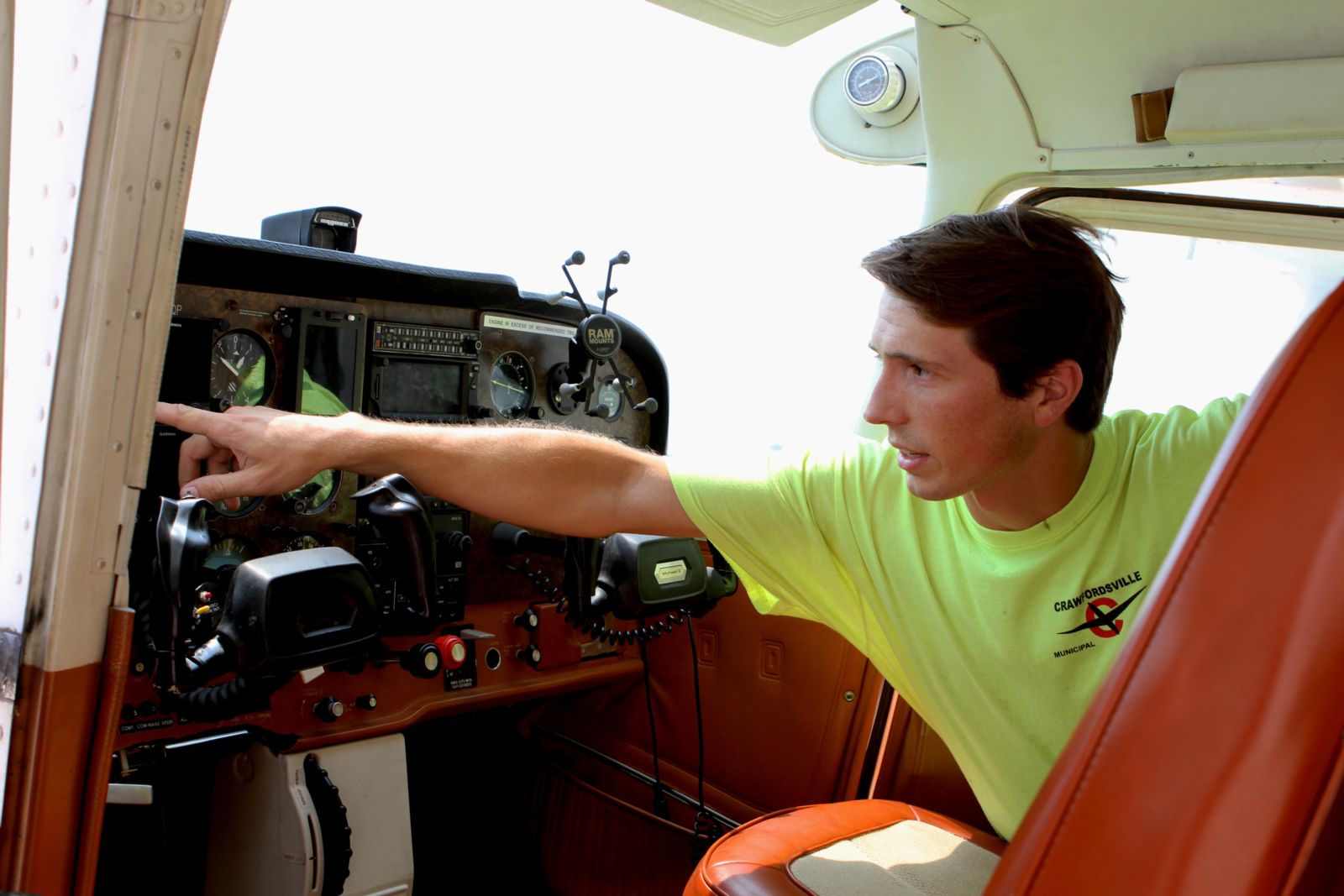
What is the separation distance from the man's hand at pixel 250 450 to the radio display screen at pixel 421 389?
0.83 m

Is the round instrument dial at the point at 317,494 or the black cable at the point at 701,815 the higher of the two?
the round instrument dial at the point at 317,494

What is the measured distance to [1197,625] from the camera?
628mm

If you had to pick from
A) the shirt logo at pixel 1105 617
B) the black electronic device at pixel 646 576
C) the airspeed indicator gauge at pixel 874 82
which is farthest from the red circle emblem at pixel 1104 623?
the airspeed indicator gauge at pixel 874 82

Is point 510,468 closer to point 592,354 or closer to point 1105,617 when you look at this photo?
point 1105,617

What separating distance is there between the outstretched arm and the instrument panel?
8.5 inches

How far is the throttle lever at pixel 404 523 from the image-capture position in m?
1.75

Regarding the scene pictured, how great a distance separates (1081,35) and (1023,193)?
43 cm

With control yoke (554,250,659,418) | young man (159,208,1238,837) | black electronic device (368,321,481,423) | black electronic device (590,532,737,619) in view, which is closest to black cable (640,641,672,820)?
black electronic device (590,532,737,619)

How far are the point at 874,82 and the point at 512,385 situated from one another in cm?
109

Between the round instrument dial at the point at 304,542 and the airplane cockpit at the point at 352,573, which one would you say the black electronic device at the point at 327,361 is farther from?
the round instrument dial at the point at 304,542

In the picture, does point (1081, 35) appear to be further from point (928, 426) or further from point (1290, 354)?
A: point (1290, 354)

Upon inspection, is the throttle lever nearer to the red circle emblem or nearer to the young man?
the young man

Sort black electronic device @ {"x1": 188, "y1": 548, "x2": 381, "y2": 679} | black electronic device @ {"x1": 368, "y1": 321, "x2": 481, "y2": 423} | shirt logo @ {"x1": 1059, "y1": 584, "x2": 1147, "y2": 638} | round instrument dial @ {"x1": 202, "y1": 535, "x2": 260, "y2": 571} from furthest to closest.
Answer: black electronic device @ {"x1": 368, "y1": 321, "x2": 481, "y2": 423}
round instrument dial @ {"x1": 202, "y1": 535, "x2": 260, "y2": 571}
black electronic device @ {"x1": 188, "y1": 548, "x2": 381, "y2": 679}
shirt logo @ {"x1": 1059, "y1": 584, "x2": 1147, "y2": 638}

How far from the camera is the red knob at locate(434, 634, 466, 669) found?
2201mm
